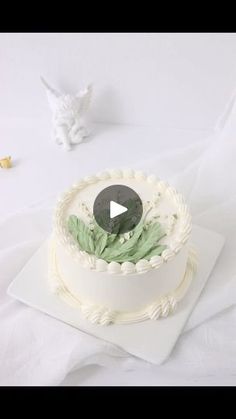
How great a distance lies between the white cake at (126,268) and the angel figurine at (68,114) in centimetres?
55

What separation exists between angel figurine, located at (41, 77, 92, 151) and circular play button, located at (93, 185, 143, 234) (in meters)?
0.72

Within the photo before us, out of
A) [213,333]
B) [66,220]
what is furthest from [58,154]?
[213,333]

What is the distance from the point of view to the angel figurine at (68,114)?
2.08 metres

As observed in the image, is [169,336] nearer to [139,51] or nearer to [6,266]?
[6,266]

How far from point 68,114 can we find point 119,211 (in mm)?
777

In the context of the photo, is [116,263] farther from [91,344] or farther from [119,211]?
[91,344]

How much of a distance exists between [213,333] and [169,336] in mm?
145

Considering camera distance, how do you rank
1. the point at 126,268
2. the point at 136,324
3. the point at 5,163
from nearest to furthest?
the point at 126,268, the point at 136,324, the point at 5,163

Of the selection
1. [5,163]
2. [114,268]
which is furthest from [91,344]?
[5,163]

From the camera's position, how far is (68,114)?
2.08 meters

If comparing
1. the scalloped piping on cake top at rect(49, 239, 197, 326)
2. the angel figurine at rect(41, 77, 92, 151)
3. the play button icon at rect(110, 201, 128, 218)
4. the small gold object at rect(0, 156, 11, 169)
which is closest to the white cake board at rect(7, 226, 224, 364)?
the scalloped piping on cake top at rect(49, 239, 197, 326)

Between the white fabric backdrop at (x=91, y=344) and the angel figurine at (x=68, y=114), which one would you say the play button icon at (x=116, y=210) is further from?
the angel figurine at (x=68, y=114)

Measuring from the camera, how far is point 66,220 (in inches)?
60.1

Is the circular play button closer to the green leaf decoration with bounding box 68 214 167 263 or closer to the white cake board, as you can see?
the green leaf decoration with bounding box 68 214 167 263
